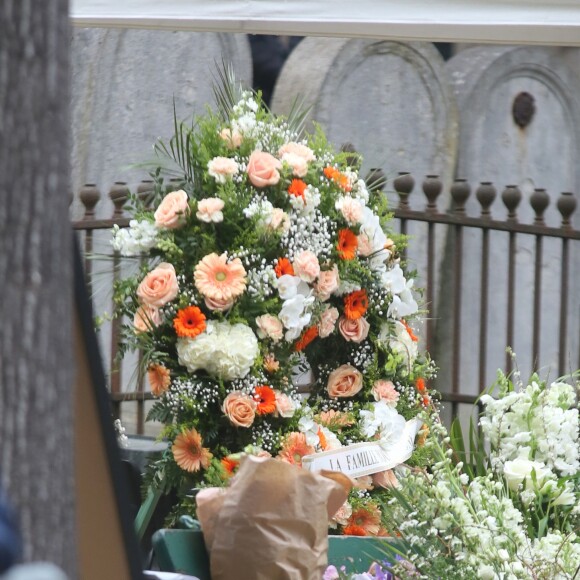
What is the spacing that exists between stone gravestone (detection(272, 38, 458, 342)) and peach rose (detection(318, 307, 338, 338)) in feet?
9.00

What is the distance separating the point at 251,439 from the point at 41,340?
177 centimetres

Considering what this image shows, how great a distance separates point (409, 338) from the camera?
3279 mm

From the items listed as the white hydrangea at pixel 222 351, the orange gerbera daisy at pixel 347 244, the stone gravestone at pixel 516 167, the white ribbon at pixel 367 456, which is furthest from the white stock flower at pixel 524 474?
the stone gravestone at pixel 516 167

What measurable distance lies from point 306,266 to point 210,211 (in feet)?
0.96

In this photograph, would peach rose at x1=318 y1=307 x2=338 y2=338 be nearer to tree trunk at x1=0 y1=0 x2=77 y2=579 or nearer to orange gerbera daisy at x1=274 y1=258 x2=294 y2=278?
orange gerbera daisy at x1=274 y1=258 x2=294 y2=278

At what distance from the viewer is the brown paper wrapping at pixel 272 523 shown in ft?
6.58

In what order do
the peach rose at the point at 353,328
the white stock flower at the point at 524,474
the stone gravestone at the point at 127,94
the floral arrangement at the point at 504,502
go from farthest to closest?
1. the stone gravestone at the point at 127,94
2. the peach rose at the point at 353,328
3. the white stock flower at the point at 524,474
4. the floral arrangement at the point at 504,502

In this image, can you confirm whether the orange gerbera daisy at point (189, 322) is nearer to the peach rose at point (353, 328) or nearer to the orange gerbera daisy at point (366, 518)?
the peach rose at point (353, 328)

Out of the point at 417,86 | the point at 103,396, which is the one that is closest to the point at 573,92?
the point at 417,86

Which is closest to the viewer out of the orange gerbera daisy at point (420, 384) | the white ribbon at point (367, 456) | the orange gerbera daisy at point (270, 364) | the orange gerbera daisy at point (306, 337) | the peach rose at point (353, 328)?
the white ribbon at point (367, 456)

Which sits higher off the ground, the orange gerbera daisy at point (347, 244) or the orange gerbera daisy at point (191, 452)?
the orange gerbera daisy at point (347, 244)

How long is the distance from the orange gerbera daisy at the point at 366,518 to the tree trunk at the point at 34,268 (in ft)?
5.90

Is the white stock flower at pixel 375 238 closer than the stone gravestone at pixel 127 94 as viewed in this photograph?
Yes

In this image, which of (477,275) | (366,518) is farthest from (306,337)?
(477,275)
